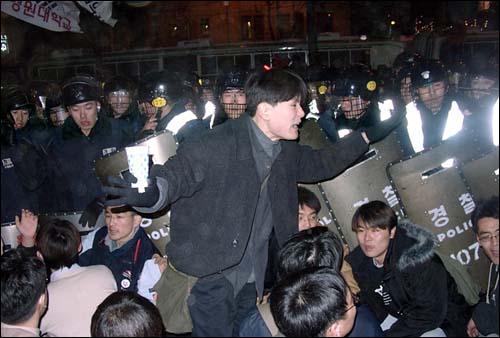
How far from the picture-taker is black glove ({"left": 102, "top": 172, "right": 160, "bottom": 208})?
2322 millimetres

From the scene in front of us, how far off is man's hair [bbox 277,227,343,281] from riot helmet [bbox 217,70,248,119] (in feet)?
4.85

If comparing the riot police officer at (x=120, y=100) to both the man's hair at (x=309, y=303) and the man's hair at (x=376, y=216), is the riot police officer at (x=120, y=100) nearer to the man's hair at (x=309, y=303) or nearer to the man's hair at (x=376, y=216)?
the man's hair at (x=376, y=216)

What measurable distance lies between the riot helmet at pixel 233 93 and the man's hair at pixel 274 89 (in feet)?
4.24

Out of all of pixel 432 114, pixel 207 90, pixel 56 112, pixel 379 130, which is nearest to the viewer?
pixel 379 130

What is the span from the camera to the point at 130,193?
2320 mm

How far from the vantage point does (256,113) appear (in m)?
2.84

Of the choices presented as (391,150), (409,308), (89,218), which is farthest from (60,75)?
(409,308)

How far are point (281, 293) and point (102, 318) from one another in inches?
29.1

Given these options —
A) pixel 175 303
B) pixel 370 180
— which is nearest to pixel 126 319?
pixel 175 303

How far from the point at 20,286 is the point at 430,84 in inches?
124

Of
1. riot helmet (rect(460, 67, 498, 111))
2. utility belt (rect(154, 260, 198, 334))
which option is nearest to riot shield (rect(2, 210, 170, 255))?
utility belt (rect(154, 260, 198, 334))

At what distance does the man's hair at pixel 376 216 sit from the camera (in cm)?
339

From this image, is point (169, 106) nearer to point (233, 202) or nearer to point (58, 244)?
point (58, 244)

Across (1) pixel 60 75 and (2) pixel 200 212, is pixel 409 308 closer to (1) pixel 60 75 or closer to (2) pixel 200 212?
(2) pixel 200 212
